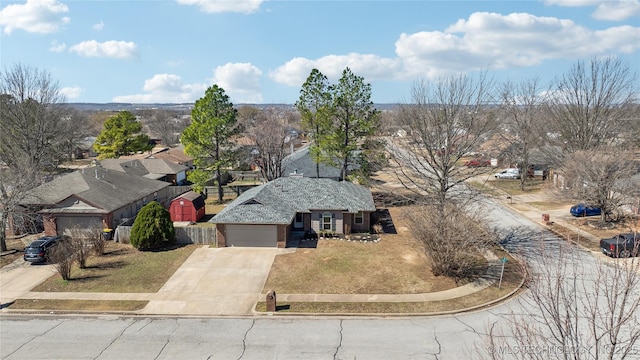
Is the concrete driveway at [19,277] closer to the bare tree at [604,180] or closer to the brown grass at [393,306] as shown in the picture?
the brown grass at [393,306]

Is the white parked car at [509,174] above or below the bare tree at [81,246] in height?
above

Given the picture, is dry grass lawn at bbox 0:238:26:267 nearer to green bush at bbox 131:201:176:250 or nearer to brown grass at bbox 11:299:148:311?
green bush at bbox 131:201:176:250

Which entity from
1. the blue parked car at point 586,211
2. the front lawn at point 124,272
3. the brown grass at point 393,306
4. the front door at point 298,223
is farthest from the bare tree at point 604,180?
the front lawn at point 124,272

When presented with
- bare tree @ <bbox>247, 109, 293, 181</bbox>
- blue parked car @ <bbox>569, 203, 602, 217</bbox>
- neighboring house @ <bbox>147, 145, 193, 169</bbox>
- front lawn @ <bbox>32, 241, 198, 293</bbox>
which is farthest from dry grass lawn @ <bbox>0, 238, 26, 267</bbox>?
blue parked car @ <bbox>569, 203, 602, 217</bbox>

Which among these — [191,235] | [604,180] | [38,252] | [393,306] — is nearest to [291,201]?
[191,235]

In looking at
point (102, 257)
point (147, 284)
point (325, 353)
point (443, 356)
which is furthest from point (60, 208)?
point (443, 356)

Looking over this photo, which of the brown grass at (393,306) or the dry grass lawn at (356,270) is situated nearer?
the brown grass at (393,306)

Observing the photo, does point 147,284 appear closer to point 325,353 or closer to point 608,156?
point 325,353
